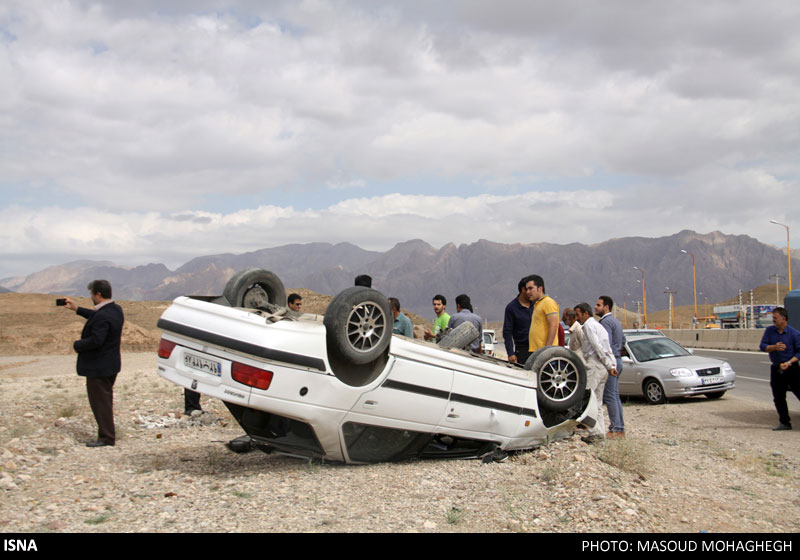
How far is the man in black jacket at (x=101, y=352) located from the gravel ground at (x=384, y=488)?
426 mm

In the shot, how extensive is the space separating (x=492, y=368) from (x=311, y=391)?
6.27 ft

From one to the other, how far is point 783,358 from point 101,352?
8.96 meters

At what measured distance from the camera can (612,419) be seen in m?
8.41

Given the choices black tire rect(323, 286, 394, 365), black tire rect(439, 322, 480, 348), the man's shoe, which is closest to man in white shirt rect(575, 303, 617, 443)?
black tire rect(439, 322, 480, 348)

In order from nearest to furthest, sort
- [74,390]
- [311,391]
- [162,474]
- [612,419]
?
[311,391]
[162,474]
[612,419]
[74,390]

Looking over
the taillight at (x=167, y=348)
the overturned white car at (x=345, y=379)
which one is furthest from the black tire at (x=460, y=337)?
the taillight at (x=167, y=348)

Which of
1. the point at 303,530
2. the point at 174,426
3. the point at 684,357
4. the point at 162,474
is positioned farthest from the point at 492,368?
the point at 684,357

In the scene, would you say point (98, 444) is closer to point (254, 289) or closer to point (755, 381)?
point (254, 289)

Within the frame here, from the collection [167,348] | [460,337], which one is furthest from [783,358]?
[167,348]

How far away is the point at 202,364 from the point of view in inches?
215

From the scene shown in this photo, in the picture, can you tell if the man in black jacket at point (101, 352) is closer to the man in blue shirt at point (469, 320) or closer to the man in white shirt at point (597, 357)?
the man in blue shirt at point (469, 320)
